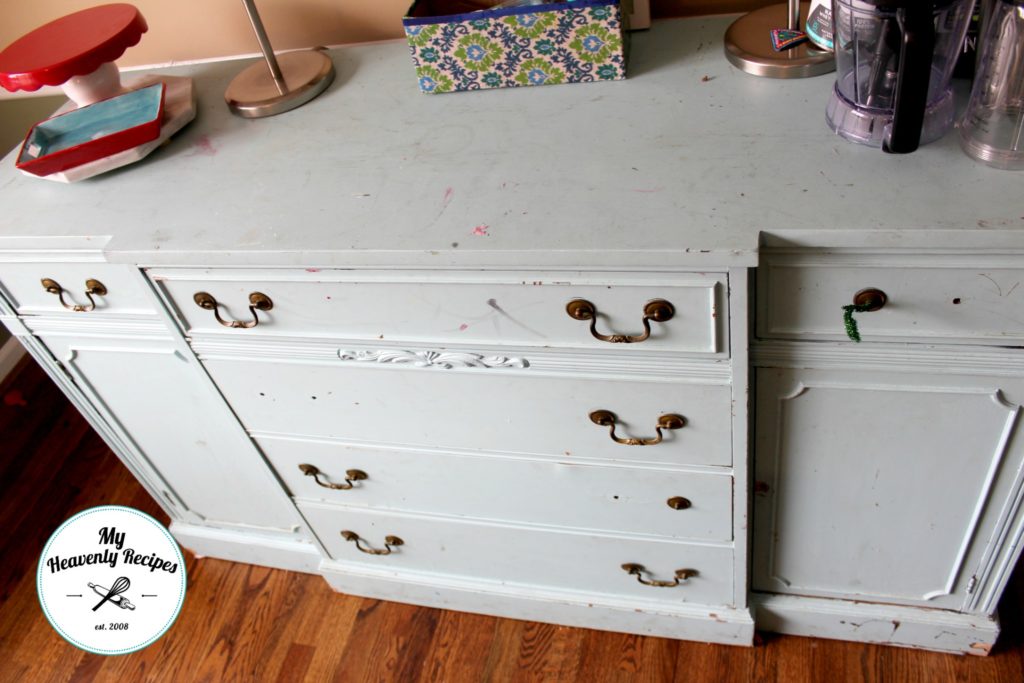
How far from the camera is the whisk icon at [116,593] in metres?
1.69

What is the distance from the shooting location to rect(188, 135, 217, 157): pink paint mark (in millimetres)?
1240

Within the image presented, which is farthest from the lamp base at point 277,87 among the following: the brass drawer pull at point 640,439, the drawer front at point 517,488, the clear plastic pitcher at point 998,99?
the clear plastic pitcher at point 998,99

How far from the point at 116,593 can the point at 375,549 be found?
582 millimetres

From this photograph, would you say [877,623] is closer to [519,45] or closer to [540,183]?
[540,183]

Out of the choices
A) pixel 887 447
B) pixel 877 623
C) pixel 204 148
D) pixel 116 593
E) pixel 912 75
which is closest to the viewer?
pixel 912 75

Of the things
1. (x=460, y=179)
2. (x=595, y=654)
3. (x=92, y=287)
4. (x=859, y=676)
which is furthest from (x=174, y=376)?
(x=859, y=676)

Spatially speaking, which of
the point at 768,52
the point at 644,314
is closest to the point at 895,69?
the point at 768,52

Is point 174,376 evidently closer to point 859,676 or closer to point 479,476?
point 479,476

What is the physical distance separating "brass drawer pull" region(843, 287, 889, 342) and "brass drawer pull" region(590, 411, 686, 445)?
0.24m

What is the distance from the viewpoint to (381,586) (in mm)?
1617

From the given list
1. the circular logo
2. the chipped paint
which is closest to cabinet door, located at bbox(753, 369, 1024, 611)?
the circular logo

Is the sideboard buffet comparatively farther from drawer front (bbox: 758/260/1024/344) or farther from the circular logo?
the circular logo

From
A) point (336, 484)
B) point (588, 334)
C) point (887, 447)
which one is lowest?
point (336, 484)

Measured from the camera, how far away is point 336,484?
1.40 meters
